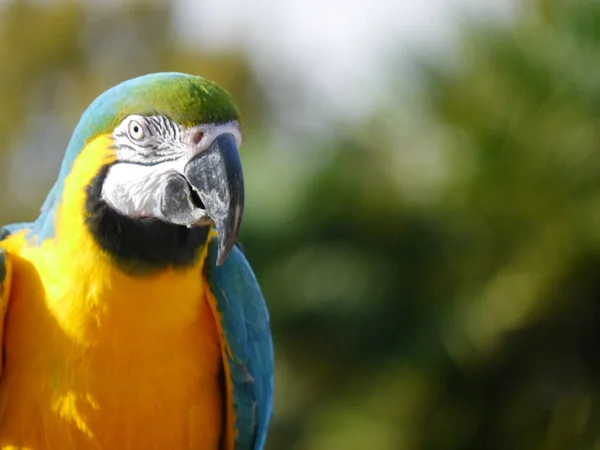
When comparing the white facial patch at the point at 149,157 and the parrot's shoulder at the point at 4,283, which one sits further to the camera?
the parrot's shoulder at the point at 4,283

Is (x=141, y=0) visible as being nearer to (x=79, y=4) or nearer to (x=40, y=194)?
(x=79, y=4)

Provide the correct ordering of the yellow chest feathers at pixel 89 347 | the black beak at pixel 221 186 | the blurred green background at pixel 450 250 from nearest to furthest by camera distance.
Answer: the black beak at pixel 221 186 < the yellow chest feathers at pixel 89 347 < the blurred green background at pixel 450 250

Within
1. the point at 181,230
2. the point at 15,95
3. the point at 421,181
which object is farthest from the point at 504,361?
the point at 15,95

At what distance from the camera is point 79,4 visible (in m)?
18.0

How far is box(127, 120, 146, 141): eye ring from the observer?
248 centimetres

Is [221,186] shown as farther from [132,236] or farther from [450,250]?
[450,250]

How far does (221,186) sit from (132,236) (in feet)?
1.16

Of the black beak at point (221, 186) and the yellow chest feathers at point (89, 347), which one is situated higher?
the black beak at point (221, 186)

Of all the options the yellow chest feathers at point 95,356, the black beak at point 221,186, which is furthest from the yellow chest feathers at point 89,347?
the black beak at point 221,186

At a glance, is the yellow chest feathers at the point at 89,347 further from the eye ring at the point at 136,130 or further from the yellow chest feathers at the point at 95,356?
the eye ring at the point at 136,130

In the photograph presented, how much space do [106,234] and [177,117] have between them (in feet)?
1.35

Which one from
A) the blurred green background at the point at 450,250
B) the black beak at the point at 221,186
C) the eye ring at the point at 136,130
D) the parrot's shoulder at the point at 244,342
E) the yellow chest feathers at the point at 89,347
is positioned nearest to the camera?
the black beak at the point at 221,186

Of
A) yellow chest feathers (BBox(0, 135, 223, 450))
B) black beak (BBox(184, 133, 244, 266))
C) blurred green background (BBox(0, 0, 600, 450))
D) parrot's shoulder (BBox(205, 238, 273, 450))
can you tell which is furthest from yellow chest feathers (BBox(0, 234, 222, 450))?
blurred green background (BBox(0, 0, 600, 450))

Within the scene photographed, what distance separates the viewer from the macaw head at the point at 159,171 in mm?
2395
